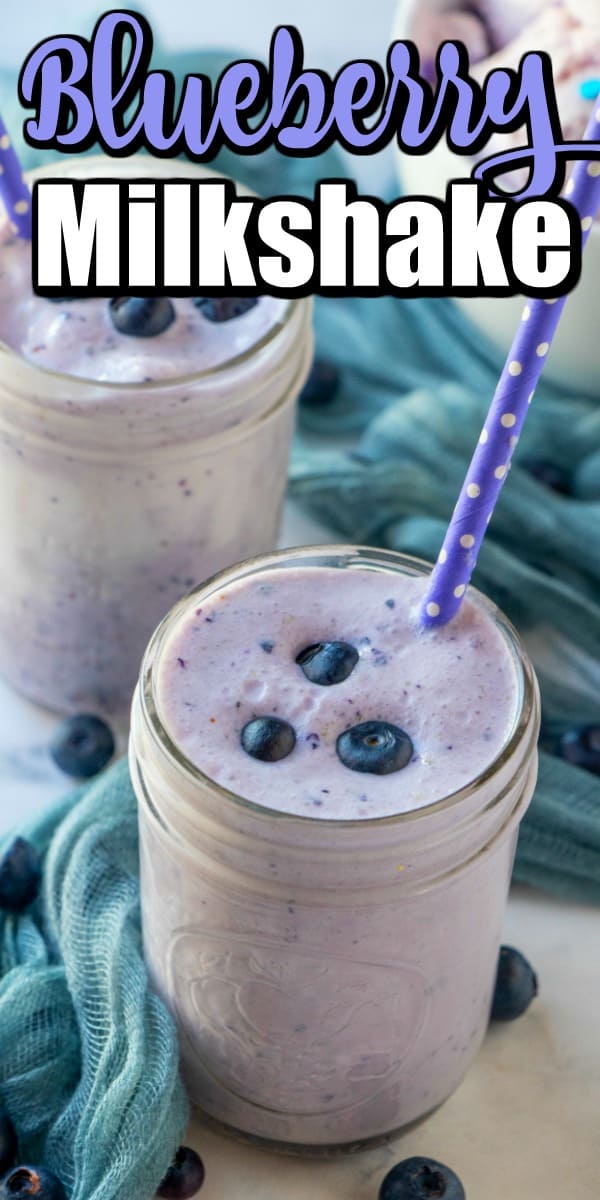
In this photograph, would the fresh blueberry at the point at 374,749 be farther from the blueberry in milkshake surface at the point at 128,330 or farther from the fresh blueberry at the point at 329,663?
the blueberry in milkshake surface at the point at 128,330

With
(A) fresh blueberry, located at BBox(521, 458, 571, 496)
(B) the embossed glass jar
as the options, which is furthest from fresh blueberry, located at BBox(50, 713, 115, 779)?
(A) fresh blueberry, located at BBox(521, 458, 571, 496)

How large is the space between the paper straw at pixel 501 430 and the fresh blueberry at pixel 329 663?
56mm

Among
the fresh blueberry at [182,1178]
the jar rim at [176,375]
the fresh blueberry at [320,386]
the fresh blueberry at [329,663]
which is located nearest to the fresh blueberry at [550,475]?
the fresh blueberry at [320,386]

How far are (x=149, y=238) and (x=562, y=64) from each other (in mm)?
446

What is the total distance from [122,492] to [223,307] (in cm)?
17

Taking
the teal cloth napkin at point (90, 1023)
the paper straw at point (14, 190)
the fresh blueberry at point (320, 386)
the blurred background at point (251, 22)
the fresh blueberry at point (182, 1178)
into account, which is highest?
the blurred background at point (251, 22)

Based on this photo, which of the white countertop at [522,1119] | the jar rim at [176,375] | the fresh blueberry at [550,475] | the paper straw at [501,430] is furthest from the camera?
the fresh blueberry at [550,475]

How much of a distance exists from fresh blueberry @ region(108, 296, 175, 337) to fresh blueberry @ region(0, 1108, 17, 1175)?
58cm

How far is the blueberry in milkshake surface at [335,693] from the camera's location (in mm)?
994

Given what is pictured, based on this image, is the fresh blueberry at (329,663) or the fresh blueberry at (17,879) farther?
the fresh blueberry at (17,879)

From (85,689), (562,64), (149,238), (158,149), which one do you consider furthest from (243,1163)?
(562,64)

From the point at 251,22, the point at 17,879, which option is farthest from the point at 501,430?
the point at 251,22

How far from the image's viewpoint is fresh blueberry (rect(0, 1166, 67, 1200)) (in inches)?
42.5

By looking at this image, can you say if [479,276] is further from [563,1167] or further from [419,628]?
[563,1167]
